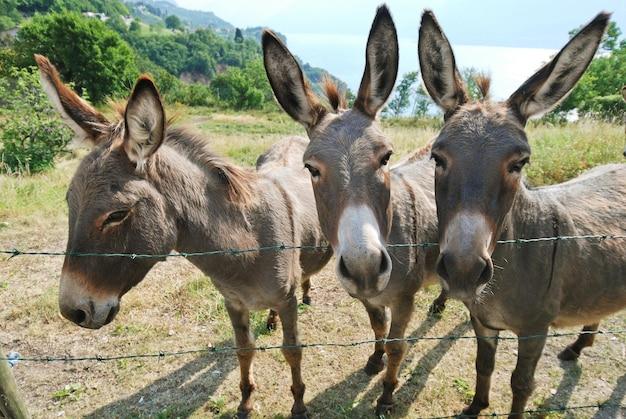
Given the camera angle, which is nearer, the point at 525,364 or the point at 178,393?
the point at 525,364

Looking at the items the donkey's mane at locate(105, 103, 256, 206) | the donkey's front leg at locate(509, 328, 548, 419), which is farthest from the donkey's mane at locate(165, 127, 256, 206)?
the donkey's front leg at locate(509, 328, 548, 419)

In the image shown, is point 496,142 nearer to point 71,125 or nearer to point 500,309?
point 500,309

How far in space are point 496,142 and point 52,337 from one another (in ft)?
17.2

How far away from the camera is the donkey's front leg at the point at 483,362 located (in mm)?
3029

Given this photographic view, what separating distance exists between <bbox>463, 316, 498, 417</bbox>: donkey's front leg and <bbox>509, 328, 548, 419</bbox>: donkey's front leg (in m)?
0.25

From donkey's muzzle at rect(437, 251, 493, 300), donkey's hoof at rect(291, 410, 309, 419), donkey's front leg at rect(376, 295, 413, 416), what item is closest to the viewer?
donkey's muzzle at rect(437, 251, 493, 300)

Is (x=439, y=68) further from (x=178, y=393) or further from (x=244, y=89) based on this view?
(x=244, y=89)

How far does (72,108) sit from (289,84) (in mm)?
1365

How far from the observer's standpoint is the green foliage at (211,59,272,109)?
225ft

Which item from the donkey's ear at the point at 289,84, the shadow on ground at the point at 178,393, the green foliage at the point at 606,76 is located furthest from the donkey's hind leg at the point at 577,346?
the green foliage at the point at 606,76

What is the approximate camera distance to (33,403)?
3723mm

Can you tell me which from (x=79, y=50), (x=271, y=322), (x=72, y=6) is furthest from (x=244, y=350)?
(x=72, y=6)

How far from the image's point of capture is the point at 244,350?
3.38 m

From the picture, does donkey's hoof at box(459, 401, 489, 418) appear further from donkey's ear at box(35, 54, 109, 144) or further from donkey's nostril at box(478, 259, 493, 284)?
donkey's ear at box(35, 54, 109, 144)
